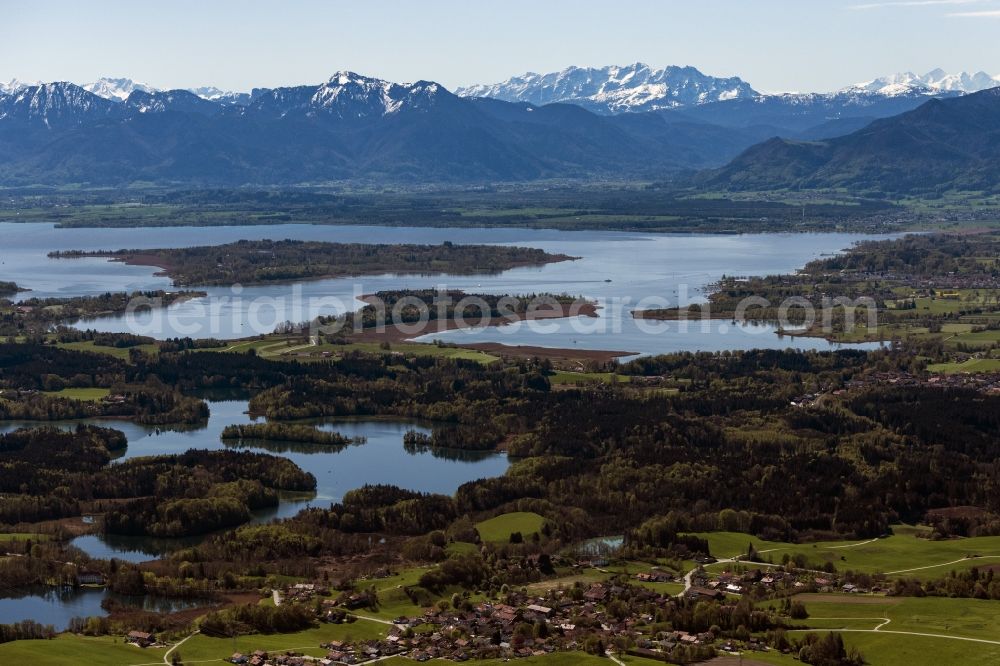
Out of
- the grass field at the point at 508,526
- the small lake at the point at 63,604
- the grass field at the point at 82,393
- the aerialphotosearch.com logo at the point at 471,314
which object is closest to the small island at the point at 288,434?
the grass field at the point at 82,393

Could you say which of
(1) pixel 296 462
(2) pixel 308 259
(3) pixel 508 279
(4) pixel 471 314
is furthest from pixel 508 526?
(2) pixel 308 259

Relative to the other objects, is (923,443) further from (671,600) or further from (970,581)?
(671,600)

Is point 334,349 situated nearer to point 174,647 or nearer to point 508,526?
point 508,526

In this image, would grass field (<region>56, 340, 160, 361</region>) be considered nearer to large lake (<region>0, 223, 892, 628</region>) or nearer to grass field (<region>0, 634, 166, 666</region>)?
large lake (<region>0, 223, 892, 628</region>)

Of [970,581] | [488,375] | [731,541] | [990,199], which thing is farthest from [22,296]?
[990,199]

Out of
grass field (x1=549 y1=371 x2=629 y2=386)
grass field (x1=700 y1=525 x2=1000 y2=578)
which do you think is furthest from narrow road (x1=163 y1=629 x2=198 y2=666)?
grass field (x1=549 y1=371 x2=629 y2=386)

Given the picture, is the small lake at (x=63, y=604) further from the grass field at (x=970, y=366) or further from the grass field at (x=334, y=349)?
the grass field at (x=970, y=366)
